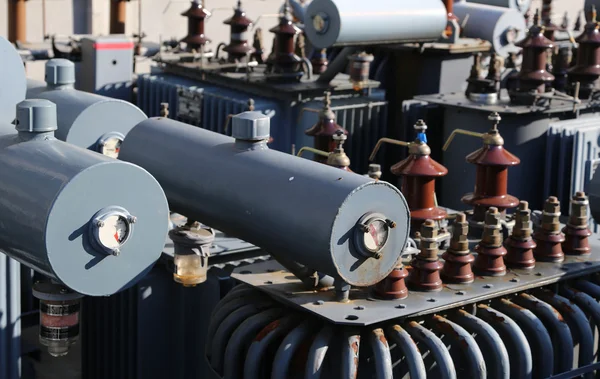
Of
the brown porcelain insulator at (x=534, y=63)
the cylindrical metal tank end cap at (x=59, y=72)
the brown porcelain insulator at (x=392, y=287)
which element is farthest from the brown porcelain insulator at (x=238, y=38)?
the brown porcelain insulator at (x=392, y=287)

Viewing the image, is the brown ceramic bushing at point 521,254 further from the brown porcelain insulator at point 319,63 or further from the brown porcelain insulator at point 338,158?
the brown porcelain insulator at point 319,63

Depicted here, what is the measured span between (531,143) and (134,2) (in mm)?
5770

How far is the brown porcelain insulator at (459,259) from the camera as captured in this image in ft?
9.96

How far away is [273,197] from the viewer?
247 cm

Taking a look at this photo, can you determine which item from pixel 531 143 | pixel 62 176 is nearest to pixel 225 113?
pixel 531 143

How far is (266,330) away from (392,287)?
1.19ft

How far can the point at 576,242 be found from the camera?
132 inches

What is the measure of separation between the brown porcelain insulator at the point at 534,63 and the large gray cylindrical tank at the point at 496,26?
992mm

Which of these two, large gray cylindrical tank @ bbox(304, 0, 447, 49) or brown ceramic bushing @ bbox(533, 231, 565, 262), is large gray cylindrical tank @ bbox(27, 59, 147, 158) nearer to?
brown ceramic bushing @ bbox(533, 231, 565, 262)

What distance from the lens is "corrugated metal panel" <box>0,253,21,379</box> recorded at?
3186 mm

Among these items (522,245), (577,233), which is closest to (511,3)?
(577,233)

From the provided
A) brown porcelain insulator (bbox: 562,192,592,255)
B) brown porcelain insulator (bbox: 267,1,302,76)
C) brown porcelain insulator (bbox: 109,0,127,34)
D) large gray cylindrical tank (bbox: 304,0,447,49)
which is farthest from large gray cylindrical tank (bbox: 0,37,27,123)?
brown porcelain insulator (bbox: 109,0,127,34)

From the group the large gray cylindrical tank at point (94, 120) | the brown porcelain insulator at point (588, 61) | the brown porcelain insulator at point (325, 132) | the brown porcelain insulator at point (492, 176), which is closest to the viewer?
the large gray cylindrical tank at point (94, 120)

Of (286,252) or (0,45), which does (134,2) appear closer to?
(0,45)
